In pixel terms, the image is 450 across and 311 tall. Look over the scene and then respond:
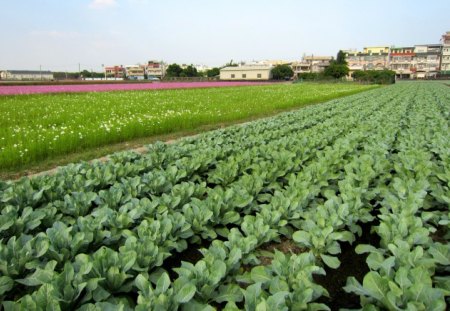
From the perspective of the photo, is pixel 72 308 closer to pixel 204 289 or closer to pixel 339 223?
pixel 204 289

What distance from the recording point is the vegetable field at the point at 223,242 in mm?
2174

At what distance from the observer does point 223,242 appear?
292cm

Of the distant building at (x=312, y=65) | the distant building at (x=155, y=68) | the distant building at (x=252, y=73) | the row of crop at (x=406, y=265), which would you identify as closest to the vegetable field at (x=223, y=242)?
the row of crop at (x=406, y=265)

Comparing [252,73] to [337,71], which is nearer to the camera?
[337,71]

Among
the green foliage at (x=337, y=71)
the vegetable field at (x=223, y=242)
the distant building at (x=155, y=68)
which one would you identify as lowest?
the vegetable field at (x=223, y=242)

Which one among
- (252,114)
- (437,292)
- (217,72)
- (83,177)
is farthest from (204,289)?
(217,72)

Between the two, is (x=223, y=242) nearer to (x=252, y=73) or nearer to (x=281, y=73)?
(x=252, y=73)

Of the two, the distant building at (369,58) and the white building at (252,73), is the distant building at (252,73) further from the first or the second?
the distant building at (369,58)

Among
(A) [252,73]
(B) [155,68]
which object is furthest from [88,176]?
(B) [155,68]

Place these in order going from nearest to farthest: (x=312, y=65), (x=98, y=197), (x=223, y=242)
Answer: (x=223, y=242) < (x=98, y=197) < (x=312, y=65)

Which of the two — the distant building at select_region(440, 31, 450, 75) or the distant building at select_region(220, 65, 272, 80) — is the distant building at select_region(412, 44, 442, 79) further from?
the distant building at select_region(220, 65, 272, 80)

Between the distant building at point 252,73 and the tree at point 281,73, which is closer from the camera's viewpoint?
the distant building at point 252,73

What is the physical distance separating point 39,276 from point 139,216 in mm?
1232

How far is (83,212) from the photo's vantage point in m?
3.80
